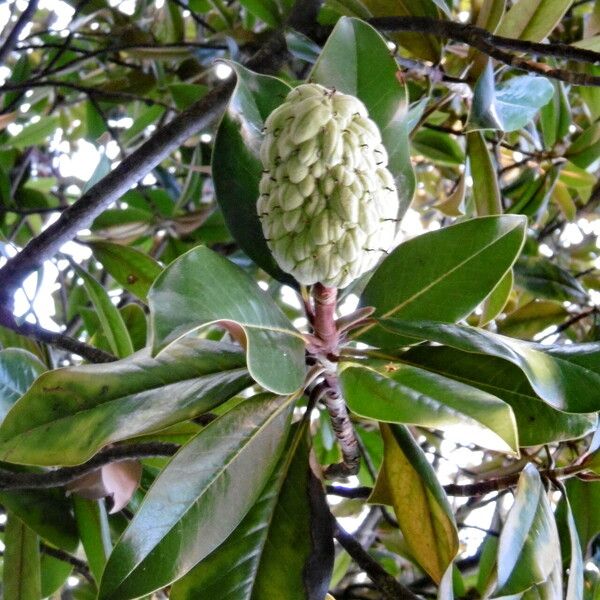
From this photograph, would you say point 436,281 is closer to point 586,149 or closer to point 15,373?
point 15,373

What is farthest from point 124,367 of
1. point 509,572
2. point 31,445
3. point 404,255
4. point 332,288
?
point 509,572

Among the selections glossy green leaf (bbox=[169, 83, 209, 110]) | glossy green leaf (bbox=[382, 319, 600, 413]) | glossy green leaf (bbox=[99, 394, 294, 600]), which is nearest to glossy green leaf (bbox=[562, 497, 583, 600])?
glossy green leaf (bbox=[382, 319, 600, 413])

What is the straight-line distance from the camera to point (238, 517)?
69cm

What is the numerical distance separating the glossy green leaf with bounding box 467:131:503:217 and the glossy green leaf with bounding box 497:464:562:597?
1.31 ft

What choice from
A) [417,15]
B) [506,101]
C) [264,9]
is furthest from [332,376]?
[264,9]

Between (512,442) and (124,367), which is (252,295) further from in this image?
(512,442)

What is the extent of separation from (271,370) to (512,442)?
20 cm

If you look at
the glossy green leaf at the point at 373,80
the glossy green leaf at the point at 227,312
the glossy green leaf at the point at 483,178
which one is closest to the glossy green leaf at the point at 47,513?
the glossy green leaf at the point at 227,312

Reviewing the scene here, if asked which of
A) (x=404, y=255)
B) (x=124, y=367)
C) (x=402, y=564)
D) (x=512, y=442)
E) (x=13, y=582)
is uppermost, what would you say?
(x=404, y=255)

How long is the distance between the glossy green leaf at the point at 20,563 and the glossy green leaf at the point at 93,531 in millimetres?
71

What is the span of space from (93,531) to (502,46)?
2.62 ft

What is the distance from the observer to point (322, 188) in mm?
631

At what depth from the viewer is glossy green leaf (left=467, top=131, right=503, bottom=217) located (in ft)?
3.36

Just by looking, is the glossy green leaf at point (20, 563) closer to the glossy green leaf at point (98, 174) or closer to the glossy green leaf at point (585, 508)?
the glossy green leaf at point (98, 174)
